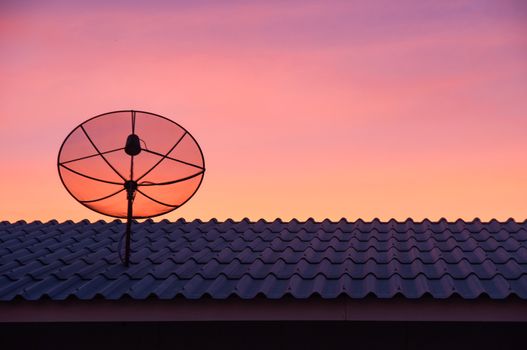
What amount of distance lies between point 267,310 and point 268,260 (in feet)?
5.16

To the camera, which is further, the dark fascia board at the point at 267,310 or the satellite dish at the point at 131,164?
the satellite dish at the point at 131,164

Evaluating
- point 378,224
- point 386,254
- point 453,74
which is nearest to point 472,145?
point 453,74

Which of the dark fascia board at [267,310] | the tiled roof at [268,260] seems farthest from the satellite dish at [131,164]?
the dark fascia board at [267,310]

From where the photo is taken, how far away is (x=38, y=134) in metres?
16.1

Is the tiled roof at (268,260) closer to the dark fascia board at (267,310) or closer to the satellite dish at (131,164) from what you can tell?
the dark fascia board at (267,310)

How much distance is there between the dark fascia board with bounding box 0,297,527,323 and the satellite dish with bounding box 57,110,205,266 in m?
1.97

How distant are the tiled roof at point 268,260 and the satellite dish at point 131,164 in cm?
64

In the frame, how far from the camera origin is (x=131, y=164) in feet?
30.2

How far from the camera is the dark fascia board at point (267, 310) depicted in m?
6.79

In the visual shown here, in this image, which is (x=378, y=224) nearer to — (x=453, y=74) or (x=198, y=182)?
(x=198, y=182)

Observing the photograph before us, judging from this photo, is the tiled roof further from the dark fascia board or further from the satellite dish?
the satellite dish

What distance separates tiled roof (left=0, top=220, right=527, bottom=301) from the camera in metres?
7.23

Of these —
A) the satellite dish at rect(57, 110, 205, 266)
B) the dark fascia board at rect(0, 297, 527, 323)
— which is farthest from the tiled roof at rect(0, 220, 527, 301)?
the satellite dish at rect(57, 110, 205, 266)

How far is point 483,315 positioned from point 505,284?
0.53 meters
